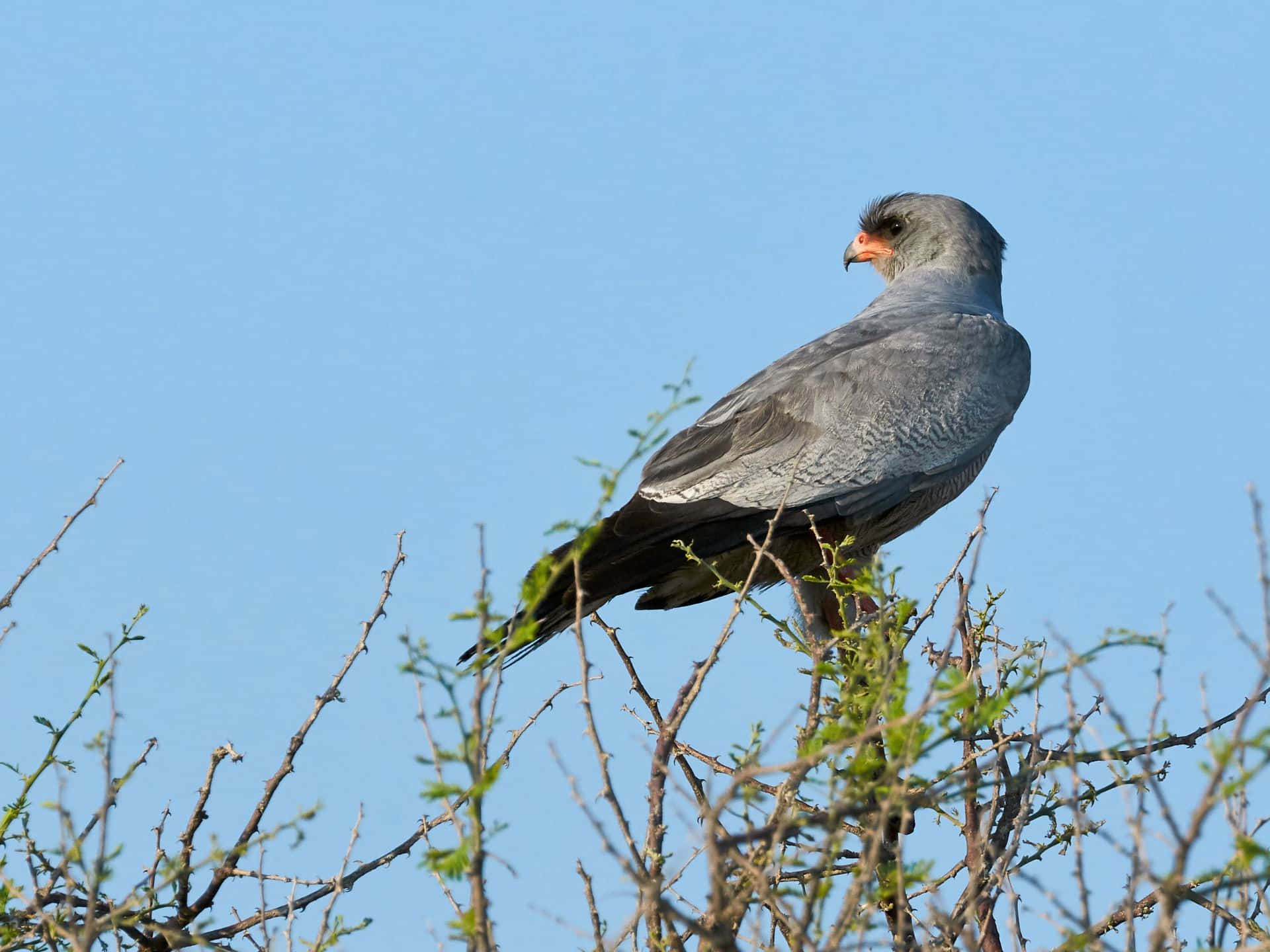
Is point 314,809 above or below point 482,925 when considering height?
above

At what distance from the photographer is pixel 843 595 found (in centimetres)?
431

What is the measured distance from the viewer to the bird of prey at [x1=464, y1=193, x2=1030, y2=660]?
549 centimetres

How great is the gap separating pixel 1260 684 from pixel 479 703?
204cm

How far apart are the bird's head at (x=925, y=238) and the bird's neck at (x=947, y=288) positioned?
21 mm

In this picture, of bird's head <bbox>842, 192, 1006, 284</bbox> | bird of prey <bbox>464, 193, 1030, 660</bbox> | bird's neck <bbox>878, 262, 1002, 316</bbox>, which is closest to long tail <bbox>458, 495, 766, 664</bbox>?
bird of prey <bbox>464, 193, 1030, 660</bbox>

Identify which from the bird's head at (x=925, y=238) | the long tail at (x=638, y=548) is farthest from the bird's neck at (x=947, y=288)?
the long tail at (x=638, y=548)

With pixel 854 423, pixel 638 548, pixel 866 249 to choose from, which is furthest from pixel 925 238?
pixel 638 548

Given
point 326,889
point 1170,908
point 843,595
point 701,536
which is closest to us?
point 1170,908

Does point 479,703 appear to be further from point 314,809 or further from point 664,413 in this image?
point 314,809

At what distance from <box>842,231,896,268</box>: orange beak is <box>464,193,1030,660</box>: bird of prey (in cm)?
122

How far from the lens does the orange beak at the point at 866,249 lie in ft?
25.6

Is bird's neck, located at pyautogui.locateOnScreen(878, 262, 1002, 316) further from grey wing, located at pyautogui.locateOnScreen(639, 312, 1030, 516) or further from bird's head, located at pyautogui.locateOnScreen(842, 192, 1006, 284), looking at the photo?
grey wing, located at pyautogui.locateOnScreen(639, 312, 1030, 516)

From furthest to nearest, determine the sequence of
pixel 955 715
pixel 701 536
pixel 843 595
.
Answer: pixel 701 536 < pixel 843 595 < pixel 955 715

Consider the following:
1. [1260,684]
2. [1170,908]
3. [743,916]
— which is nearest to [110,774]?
[743,916]
